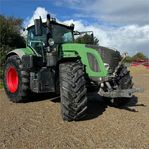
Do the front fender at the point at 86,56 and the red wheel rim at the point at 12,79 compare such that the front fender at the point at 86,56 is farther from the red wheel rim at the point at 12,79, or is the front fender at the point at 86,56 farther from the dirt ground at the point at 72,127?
the red wheel rim at the point at 12,79

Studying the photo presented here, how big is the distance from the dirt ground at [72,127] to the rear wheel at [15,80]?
1.33ft

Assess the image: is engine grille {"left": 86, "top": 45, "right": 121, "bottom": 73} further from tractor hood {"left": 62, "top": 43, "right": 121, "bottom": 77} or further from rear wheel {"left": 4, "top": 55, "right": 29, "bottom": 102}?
rear wheel {"left": 4, "top": 55, "right": 29, "bottom": 102}

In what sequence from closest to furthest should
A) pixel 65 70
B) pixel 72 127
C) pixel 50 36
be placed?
pixel 72 127 → pixel 65 70 → pixel 50 36

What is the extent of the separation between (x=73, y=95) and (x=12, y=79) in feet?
13.4

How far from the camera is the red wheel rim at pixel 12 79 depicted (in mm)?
11383

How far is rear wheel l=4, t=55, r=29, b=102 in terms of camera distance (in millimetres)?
10703

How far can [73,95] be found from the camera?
8.12 m

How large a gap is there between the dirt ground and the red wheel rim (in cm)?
89

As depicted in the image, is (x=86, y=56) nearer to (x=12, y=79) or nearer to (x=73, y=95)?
(x=73, y=95)

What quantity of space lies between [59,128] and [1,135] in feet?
4.09

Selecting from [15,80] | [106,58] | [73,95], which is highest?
[106,58]

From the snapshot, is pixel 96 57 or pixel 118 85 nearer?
pixel 96 57

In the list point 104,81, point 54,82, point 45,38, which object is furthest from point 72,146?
point 45,38

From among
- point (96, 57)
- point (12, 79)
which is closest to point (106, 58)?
point (96, 57)
